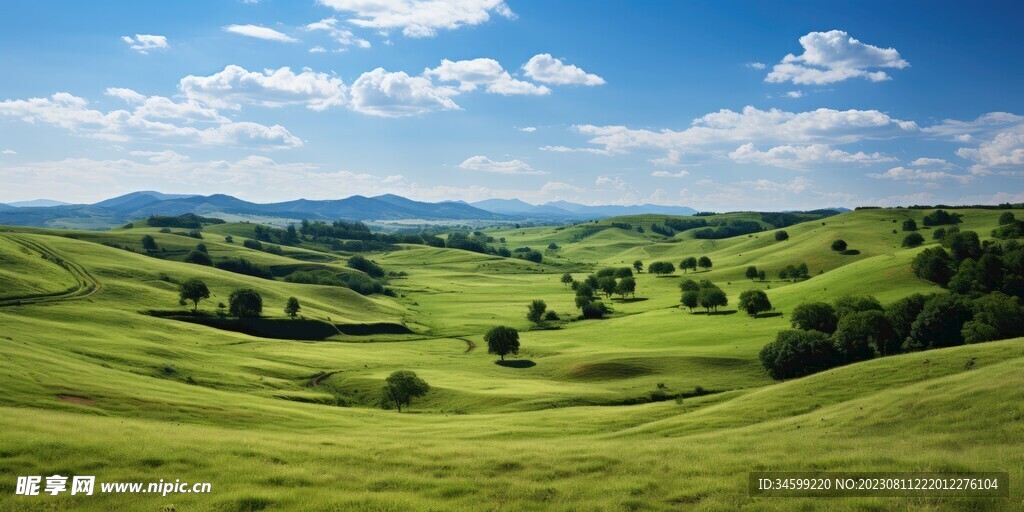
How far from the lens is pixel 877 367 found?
4884cm

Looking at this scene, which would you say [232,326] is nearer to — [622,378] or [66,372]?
[66,372]

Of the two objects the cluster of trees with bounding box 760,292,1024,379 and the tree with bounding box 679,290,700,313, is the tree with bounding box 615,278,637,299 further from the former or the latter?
the cluster of trees with bounding box 760,292,1024,379

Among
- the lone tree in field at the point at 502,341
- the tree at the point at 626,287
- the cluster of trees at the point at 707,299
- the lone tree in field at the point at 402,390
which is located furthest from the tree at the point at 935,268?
the lone tree in field at the point at 402,390

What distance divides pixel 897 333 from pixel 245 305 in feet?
412

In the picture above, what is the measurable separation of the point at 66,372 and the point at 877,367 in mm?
71878

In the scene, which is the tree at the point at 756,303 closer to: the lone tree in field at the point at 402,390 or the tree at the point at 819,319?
the tree at the point at 819,319

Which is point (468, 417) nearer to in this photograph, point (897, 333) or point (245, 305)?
point (897, 333)

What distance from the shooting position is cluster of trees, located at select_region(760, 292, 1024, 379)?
261ft

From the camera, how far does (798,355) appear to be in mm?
81062

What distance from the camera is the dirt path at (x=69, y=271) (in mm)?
100688

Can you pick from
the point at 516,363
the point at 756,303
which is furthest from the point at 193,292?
the point at 756,303

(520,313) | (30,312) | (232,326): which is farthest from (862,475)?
(520,313)

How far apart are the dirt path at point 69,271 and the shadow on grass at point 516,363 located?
81.9 m

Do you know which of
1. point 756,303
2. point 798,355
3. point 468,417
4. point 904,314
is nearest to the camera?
point 468,417
